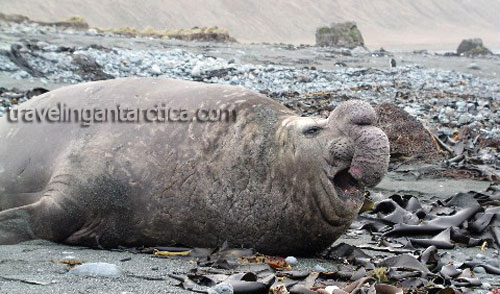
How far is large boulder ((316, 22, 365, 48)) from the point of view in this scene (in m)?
31.6

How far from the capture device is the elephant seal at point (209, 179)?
4.59m

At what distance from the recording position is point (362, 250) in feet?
16.8

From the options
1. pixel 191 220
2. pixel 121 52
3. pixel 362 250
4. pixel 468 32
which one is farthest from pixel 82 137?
pixel 468 32

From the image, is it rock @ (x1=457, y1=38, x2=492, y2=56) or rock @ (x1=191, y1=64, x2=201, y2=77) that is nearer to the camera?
rock @ (x1=191, y1=64, x2=201, y2=77)

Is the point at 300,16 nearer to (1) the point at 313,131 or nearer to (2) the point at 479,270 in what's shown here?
(1) the point at 313,131

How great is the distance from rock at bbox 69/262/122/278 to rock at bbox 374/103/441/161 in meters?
4.83

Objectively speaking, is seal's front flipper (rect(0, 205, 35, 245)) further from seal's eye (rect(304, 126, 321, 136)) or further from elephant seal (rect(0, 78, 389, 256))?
seal's eye (rect(304, 126, 321, 136))

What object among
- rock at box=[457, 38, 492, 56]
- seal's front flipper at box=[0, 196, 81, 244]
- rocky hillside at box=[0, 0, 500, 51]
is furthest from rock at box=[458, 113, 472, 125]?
rocky hillside at box=[0, 0, 500, 51]

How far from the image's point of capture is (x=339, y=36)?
3216 cm

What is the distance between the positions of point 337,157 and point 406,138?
4.19 m

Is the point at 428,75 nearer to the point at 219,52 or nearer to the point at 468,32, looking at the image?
the point at 219,52

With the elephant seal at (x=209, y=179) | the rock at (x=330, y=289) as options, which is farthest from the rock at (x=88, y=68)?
the rock at (x=330, y=289)

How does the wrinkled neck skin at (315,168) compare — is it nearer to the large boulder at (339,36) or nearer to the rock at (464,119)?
the rock at (464,119)

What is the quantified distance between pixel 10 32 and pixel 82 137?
49.8ft
